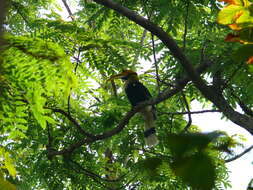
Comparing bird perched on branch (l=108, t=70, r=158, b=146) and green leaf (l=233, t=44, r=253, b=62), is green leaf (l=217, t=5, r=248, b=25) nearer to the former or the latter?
green leaf (l=233, t=44, r=253, b=62)

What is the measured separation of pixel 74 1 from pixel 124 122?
8.09 meters

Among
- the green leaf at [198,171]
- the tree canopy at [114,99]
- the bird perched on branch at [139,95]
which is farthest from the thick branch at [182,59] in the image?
the green leaf at [198,171]

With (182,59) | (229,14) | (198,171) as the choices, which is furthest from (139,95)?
(198,171)

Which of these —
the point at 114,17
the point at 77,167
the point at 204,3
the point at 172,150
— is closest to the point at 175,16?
the point at 204,3

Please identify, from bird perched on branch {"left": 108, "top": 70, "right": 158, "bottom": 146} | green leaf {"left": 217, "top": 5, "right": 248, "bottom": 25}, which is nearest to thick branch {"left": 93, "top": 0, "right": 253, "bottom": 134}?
bird perched on branch {"left": 108, "top": 70, "right": 158, "bottom": 146}

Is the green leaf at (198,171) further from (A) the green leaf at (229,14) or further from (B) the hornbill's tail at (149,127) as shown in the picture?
(B) the hornbill's tail at (149,127)

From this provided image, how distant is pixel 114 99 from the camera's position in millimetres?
4242

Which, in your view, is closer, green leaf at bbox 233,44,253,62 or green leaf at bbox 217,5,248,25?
green leaf at bbox 233,44,253,62

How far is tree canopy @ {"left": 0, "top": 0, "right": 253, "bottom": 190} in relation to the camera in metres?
0.52

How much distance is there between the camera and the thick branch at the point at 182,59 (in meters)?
2.50

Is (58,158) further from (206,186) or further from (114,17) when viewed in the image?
(206,186)

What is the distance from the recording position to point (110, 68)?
329 centimetres

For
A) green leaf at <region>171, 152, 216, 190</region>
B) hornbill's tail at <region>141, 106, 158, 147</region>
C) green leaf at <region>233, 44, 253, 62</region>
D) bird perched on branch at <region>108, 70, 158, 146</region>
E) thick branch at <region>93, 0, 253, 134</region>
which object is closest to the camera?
green leaf at <region>171, 152, 216, 190</region>

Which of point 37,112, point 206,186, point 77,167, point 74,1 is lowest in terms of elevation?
point 206,186
